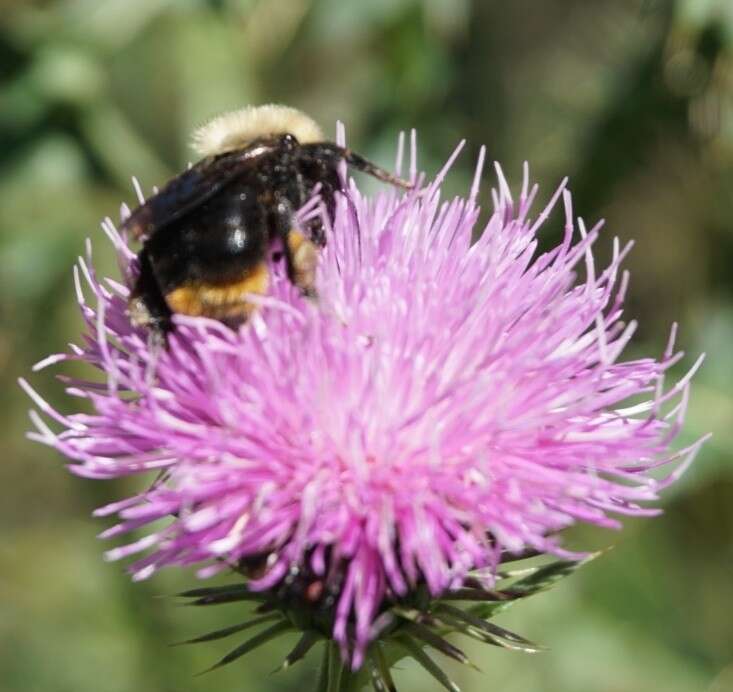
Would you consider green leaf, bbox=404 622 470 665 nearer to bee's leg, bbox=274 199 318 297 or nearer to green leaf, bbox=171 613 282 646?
green leaf, bbox=171 613 282 646

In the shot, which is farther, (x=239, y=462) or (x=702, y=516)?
(x=702, y=516)

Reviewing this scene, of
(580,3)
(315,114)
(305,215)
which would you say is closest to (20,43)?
(315,114)

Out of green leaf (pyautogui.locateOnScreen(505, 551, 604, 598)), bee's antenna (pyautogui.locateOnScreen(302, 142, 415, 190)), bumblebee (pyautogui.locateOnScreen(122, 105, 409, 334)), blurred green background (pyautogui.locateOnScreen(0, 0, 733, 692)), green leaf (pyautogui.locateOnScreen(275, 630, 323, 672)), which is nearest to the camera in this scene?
green leaf (pyautogui.locateOnScreen(275, 630, 323, 672))

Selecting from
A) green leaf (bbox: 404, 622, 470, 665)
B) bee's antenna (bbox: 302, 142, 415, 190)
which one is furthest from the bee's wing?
green leaf (bbox: 404, 622, 470, 665)

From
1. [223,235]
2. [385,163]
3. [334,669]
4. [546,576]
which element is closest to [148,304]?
[223,235]

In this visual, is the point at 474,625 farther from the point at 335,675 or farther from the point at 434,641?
the point at 335,675

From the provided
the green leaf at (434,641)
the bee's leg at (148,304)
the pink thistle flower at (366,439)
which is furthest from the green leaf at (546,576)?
the bee's leg at (148,304)

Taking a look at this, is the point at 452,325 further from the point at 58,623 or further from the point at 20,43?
the point at 58,623
